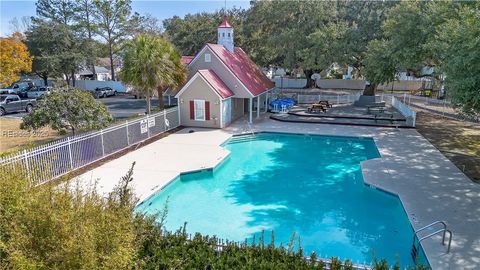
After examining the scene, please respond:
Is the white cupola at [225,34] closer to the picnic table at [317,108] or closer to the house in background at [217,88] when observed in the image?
the house in background at [217,88]

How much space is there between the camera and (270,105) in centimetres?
3098

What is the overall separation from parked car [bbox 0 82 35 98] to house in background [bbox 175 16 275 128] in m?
22.1

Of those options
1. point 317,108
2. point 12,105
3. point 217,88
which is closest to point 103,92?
point 12,105

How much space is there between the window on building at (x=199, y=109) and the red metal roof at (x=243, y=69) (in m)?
3.43

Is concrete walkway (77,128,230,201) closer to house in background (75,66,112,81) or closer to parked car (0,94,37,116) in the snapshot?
parked car (0,94,37,116)

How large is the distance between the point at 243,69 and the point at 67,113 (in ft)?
50.0

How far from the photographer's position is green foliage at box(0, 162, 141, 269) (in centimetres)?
522

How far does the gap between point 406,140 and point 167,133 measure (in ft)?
48.9

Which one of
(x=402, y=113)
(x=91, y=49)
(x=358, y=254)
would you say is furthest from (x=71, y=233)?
(x=91, y=49)

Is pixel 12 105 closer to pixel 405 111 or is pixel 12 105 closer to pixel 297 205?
pixel 297 205

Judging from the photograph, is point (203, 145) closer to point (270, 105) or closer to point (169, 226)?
point (169, 226)

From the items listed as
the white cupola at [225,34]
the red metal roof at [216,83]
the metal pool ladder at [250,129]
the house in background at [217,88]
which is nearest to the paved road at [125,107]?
the house in background at [217,88]

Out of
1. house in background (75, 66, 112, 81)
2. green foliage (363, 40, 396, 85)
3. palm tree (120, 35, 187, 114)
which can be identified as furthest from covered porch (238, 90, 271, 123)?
house in background (75, 66, 112, 81)

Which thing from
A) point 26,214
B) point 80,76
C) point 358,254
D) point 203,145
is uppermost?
point 80,76
